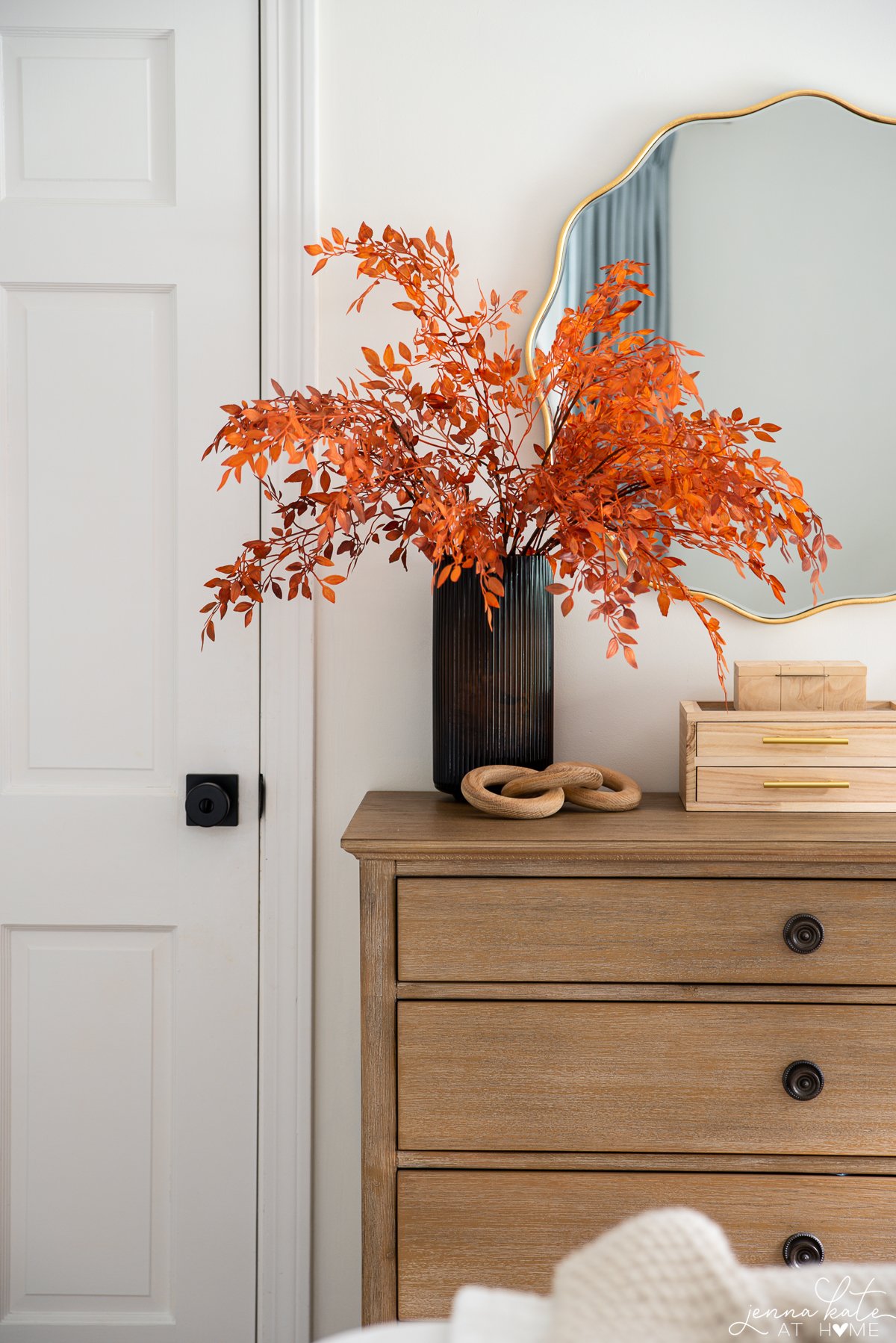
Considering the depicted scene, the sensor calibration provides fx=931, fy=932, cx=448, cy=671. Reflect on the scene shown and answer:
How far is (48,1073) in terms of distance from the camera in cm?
156

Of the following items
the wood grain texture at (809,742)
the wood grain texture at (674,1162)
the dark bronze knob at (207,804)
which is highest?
the wood grain texture at (809,742)

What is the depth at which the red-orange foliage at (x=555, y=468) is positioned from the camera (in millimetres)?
1173

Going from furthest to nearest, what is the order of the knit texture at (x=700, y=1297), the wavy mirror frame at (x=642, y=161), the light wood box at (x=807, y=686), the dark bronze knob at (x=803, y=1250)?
the wavy mirror frame at (x=642, y=161)
the light wood box at (x=807, y=686)
the dark bronze knob at (x=803, y=1250)
the knit texture at (x=700, y=1297)

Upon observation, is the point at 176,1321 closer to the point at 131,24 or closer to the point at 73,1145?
the point at 73,1145

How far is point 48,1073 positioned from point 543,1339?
1363 millimetres

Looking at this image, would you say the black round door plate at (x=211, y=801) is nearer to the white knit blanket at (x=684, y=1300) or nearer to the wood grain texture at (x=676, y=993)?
the wood grain texture at (x=676, y=993)

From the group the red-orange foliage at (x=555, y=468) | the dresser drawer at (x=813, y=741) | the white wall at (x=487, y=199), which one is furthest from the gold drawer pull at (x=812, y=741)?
the white wall at (x=487, y=199)

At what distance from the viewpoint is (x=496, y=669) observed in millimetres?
1343

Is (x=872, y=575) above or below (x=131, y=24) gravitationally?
below

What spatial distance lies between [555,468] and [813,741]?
525 millimetres

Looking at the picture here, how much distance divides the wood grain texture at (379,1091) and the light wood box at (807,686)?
24.3 inches

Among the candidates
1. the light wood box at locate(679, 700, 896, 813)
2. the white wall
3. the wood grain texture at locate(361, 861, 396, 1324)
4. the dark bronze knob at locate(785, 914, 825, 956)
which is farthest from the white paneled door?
the dark bronze knob at locate(785, 914, 825, 956)

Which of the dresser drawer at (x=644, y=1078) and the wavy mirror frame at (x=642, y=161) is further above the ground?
the wavy mirror frame at (x=642, y=161)

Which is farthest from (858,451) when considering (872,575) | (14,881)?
(14,881)
